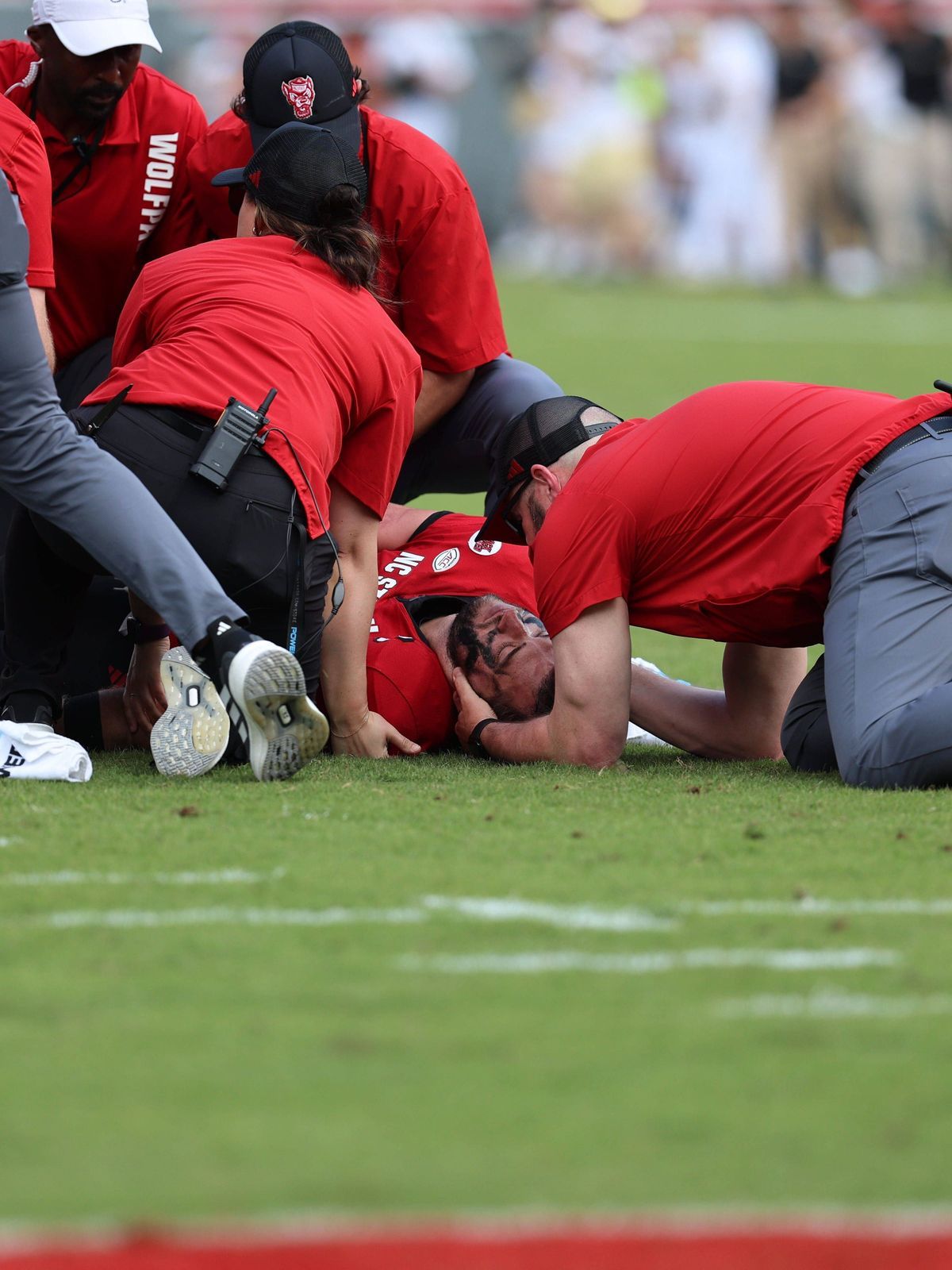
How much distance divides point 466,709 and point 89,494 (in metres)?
1.20

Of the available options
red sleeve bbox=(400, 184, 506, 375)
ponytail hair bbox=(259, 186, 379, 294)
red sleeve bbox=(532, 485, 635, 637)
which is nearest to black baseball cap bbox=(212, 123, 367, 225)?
ponytail hair bbox=(259, 186, 379, 294)

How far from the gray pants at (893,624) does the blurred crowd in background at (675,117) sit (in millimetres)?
17077

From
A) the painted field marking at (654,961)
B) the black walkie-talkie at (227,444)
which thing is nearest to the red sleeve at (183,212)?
the black walkie-talkie at (227,444)

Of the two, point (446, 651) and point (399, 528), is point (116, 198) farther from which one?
point (446, 651)

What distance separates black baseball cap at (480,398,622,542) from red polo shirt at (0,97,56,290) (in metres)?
1.15

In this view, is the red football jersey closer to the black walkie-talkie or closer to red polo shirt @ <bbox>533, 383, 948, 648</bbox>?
red polo shirt @ <bbox>533, 383, 948, 648</bbox>

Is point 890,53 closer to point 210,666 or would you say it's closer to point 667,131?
point 667,131

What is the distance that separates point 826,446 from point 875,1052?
2.12 m

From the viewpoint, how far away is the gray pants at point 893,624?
395cm

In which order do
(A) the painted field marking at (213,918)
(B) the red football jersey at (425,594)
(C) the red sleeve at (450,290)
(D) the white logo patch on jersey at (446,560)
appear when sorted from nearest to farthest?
(A) the painted field marking at (213,918) < (B) the red football jersey at (425,594) < (D) the white logo patch on jersey at (446,560) < (C) the red sleeve at (450,290)

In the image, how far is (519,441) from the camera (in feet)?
15.2

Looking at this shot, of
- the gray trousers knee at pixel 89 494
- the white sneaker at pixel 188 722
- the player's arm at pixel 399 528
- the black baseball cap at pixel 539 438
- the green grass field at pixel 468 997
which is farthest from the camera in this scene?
the player's arm at pixel 399 528

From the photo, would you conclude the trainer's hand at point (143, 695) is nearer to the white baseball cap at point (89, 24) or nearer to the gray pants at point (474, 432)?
the gray pants at point (474, 432)

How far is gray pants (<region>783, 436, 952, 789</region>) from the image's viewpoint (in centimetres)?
395
